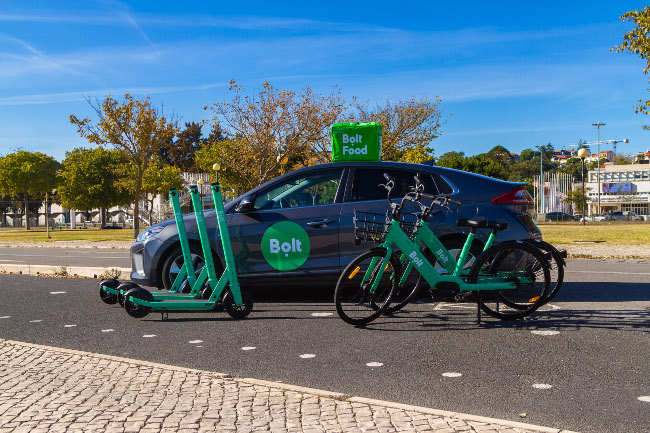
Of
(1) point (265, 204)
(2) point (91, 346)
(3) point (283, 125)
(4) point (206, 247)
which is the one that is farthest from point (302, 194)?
(3) point (283, 125)

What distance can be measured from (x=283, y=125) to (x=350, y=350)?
85.8 ft

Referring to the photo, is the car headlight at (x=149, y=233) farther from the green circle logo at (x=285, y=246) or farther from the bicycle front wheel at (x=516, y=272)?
the bicycle front wheel at (x=516, y=272)

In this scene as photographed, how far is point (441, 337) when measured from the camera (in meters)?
5.37

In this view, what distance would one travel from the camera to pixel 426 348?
4.98 meters

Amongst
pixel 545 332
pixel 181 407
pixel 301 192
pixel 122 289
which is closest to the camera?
pixel 181 407

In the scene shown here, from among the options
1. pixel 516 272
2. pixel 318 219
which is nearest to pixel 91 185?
pixel 318 219

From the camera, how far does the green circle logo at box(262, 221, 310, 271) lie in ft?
22.5

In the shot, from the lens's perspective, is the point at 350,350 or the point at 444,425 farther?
the point at 350,350

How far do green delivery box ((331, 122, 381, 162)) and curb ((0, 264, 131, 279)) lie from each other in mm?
4208

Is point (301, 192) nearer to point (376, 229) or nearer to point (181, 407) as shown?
point (376, 229)

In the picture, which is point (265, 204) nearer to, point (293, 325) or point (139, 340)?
point (293, 325)

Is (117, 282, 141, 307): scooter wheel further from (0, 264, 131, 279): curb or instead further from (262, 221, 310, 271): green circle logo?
(0, 264, 131, 279): curb

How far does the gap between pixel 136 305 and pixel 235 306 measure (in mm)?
1016

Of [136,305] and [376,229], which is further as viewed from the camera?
[136,305]
